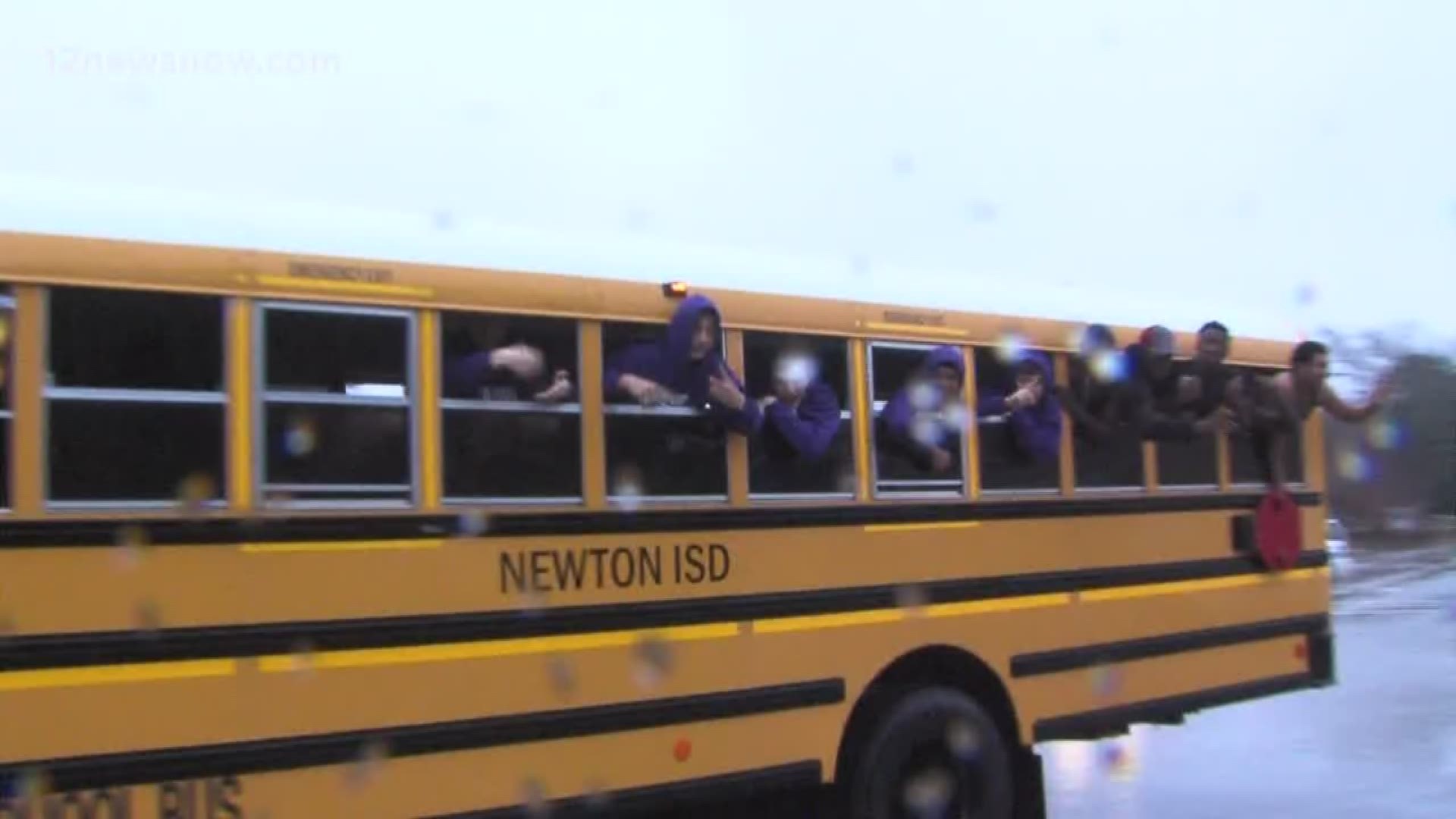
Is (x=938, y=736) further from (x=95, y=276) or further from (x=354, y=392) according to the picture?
(x=95, y=276)

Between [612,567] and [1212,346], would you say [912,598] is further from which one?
[1212,346]

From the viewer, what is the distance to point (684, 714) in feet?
16.3

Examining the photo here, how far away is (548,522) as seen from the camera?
186 inches

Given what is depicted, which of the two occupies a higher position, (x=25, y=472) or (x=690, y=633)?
(x=25, y=472)

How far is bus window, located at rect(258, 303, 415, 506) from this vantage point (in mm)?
4281

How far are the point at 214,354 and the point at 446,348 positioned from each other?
2.29 ft

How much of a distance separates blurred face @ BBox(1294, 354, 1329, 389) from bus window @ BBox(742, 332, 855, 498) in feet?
9.27

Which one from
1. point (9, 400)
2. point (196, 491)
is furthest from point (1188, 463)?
point (9, 400)

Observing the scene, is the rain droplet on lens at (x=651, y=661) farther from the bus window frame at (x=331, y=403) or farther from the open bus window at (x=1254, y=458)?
the open bus window at (x=1254, y=458)

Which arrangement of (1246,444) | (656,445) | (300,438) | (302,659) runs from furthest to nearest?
(1246,444) < (656,445) < (300,438) < (302,659)

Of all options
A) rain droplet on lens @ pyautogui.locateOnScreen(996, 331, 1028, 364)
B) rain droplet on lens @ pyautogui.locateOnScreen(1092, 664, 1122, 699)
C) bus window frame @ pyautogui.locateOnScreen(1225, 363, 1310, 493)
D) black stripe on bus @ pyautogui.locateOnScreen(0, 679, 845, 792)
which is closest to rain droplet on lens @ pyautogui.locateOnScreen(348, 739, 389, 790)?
black stripe on bus @ pyautogui.locateOnScreen(0, 679, 845, 792)

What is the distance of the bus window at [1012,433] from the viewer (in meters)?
5.99

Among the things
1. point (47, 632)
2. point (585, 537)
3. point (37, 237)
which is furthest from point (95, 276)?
point (585, 537)

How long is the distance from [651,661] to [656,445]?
72 centimetres
